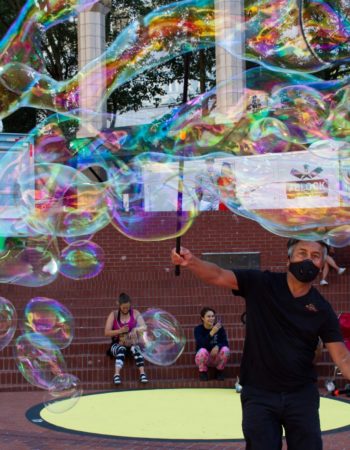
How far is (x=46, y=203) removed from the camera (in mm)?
7320

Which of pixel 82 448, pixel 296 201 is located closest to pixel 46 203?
pixel 82 448

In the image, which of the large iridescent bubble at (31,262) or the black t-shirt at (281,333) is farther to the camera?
the large iridescent bubble at (31,262)

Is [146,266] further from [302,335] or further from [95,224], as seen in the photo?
[302,335]

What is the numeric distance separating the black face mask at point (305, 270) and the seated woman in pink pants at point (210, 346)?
18.3 ft

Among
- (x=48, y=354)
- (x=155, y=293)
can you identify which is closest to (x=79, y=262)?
(x=48, y=354)

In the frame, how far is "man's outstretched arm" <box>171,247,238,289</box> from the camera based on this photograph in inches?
145

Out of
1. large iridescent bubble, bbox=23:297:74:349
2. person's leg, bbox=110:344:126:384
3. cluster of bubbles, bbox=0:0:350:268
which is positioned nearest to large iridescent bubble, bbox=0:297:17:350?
large iridescent bubble, bbox=23:297:74:349

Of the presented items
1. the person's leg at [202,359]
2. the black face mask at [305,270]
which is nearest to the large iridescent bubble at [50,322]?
the person's leg at [202,359]

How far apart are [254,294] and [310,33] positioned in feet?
14.0

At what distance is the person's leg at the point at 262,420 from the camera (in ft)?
12.2

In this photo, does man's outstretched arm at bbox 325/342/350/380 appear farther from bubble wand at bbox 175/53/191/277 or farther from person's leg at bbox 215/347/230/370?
person's leg at bbox 215/347/230/370

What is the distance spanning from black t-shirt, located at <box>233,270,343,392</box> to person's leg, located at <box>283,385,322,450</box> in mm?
58

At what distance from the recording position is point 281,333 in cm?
381

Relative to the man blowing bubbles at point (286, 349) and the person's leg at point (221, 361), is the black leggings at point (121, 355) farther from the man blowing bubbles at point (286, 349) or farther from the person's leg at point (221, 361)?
the man blowing bubbles at point (286, 349)
